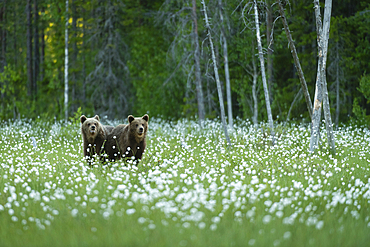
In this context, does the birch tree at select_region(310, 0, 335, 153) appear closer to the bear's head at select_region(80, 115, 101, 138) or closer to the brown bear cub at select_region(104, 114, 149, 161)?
the brown bear cub at select_region(104, 114, 149, 161)

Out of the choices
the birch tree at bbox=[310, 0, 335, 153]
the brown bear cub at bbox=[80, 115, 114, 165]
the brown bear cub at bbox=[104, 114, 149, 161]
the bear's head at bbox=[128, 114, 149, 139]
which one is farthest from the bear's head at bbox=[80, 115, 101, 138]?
the birch tree at bbox=[310, 0, 335, 153]

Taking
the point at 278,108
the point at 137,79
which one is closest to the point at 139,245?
the point at 278,108

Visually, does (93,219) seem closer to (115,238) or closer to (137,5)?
(115,238)

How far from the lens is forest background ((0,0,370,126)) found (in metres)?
16.5

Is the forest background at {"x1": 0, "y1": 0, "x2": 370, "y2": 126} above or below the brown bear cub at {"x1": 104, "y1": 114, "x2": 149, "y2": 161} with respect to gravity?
above

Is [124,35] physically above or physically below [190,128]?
above

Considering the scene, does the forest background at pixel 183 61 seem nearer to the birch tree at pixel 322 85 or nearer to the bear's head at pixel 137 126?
the birch tree at pixel 322 85

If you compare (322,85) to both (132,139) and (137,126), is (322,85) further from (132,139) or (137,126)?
(132,139)

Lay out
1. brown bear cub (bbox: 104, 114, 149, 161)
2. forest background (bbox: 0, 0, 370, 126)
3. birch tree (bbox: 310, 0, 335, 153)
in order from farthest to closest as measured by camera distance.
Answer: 1. forest background (bbox: 0, 0, 370, 126)
2. birch tree (bbox: 310, 0, 335, 153)
3. brown bear cub (bbox: 104, 114, 149, 161)

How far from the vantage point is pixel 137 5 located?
24.2 metres

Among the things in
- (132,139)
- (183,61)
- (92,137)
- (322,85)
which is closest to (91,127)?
(92,137)

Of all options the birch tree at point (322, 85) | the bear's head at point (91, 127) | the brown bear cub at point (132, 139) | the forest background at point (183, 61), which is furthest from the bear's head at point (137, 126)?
the forest background at point (183, 61)

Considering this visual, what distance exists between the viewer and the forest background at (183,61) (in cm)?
1653

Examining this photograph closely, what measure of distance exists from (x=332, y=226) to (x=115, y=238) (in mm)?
2609
